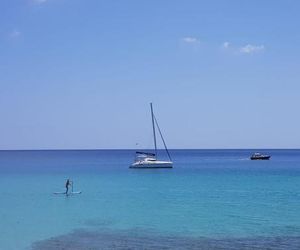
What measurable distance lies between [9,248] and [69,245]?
10.4 feet

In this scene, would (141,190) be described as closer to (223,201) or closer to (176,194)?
(176,194)

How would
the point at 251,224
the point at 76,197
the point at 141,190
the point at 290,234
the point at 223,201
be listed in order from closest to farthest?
the point at 290,234
the point at 251,224
the point at 223,201
the point at 76,197
the point at 141,190

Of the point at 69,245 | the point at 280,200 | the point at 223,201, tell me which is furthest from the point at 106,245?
the point at 280,200

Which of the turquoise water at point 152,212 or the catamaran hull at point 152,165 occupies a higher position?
the catamaran hull at point 152,165

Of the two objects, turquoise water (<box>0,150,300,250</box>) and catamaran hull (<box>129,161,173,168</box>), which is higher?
catamaran hull (<box>129,161,173,168</box>)

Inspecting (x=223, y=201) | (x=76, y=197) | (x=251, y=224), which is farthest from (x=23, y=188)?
(x=251, y=224)

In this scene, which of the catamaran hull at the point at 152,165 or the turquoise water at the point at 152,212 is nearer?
the turquoise water at the point at 152,212

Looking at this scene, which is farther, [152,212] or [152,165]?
[152,165]

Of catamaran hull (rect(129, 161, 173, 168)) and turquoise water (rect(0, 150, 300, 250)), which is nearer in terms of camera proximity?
turquoise water (rect(0, 150, 300, 250))

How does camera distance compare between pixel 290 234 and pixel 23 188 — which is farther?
pixel 23 188

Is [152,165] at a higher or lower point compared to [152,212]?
higher

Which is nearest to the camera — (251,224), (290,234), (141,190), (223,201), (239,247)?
(239,247)

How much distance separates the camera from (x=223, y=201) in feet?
148

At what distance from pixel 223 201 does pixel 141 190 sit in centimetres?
1357
